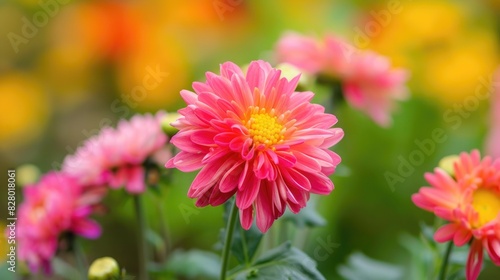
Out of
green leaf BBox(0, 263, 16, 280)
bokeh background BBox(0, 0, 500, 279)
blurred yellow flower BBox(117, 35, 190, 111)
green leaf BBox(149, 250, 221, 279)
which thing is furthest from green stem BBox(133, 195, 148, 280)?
blurred yellow flower BBox(117, 35, 190, 111)

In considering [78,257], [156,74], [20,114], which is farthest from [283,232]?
[20,114]

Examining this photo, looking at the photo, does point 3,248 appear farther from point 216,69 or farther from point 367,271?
point 216,69

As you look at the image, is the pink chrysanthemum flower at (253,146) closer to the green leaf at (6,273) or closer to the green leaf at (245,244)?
the green leaf at (245,244)

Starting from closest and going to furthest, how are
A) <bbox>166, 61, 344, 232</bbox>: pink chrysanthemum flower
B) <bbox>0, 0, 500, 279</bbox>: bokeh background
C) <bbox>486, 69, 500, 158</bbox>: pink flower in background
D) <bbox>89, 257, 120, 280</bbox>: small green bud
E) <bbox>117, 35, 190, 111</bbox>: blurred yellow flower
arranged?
<bbox>166, 61, 344, 232</bbox>: pink chrysanthemum flower < <bbox>89, 257, 120, 280</bbox>: small green bud < <bbox>486, 69, 500, 158</bbox>: pink flower in background < <bbox>0, 0, 500, 279</bbox>: bokeh background < <bbox>117, 35, 190, 111</bbox>: blurred yellow flower

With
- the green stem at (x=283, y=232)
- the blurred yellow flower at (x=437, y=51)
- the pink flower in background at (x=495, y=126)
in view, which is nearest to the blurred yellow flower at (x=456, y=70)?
the blurred yellow flower at (x=437, y=51)

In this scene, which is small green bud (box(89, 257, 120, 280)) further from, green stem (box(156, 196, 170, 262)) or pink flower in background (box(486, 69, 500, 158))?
pink flower in background (box(486, 69, 500, 158))

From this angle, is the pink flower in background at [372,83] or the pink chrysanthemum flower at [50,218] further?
the pink flower in background at [372,83]
